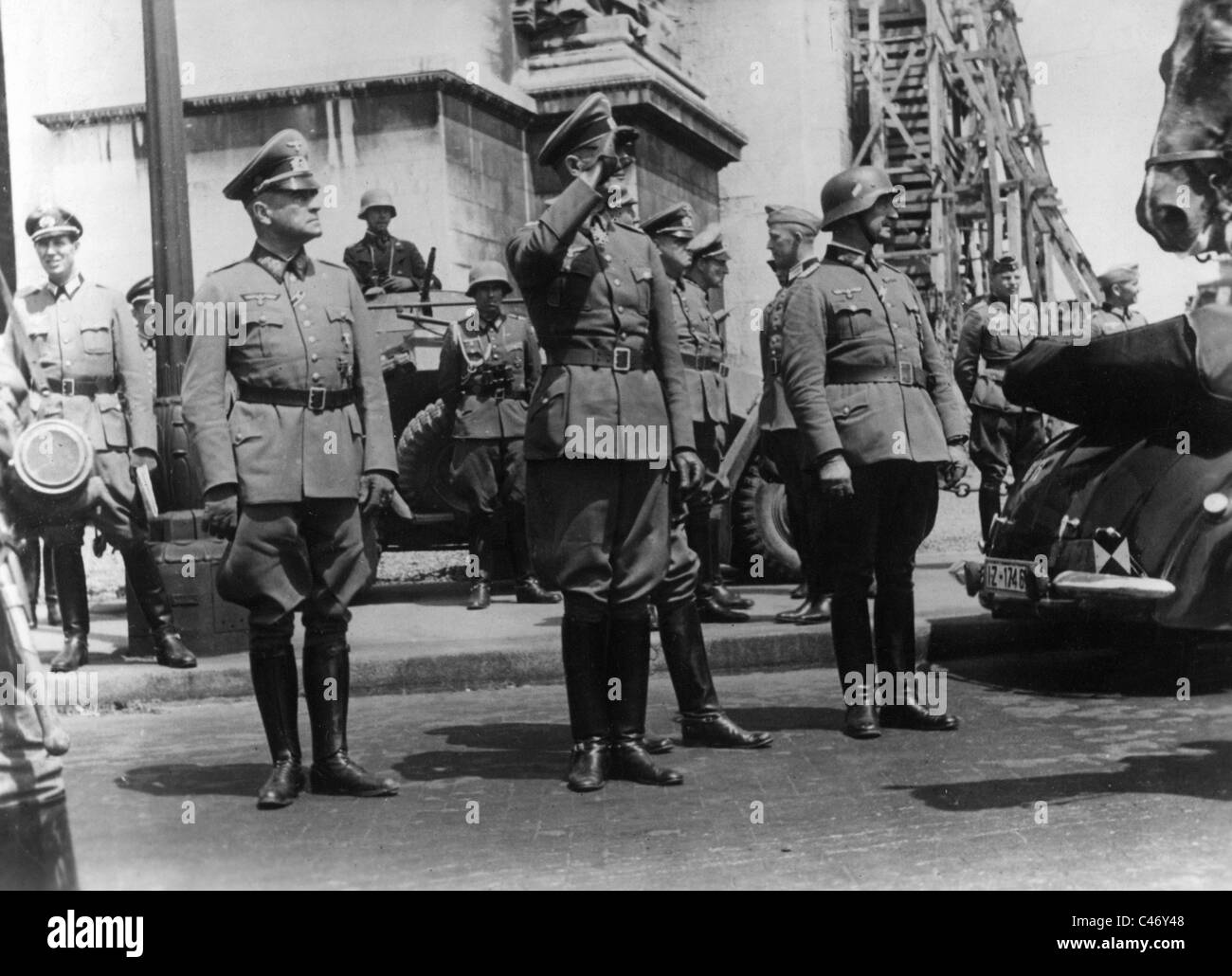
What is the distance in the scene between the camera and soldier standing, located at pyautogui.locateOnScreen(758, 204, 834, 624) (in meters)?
9.62

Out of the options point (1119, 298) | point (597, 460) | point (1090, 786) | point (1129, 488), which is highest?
point (1119, 298)

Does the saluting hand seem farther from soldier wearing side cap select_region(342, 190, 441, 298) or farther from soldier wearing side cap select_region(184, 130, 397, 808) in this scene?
soldier wearing side cap select_region(342, 190, 441, 298)

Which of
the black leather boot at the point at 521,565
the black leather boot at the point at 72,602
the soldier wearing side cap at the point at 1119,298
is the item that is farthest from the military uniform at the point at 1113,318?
the black leather boot at the point at 72,602

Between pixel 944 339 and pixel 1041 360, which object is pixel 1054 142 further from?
pixel 944 339

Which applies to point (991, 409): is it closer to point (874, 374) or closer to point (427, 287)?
point (427, 287)

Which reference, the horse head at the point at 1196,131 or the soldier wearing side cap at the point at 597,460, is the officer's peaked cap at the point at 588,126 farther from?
the horse head at the point at 1196,131

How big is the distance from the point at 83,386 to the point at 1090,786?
523 cm

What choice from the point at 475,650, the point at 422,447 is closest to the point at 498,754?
the point at 475,650

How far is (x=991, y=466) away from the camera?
12133 millimetres

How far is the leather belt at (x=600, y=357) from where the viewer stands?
241 inches

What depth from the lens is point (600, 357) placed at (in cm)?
612

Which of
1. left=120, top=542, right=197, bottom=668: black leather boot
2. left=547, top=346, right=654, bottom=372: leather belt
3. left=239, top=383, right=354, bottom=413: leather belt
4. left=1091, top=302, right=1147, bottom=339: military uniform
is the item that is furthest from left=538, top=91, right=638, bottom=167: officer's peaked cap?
left=120, top=542, right=197, bottom=668: black leather boot
